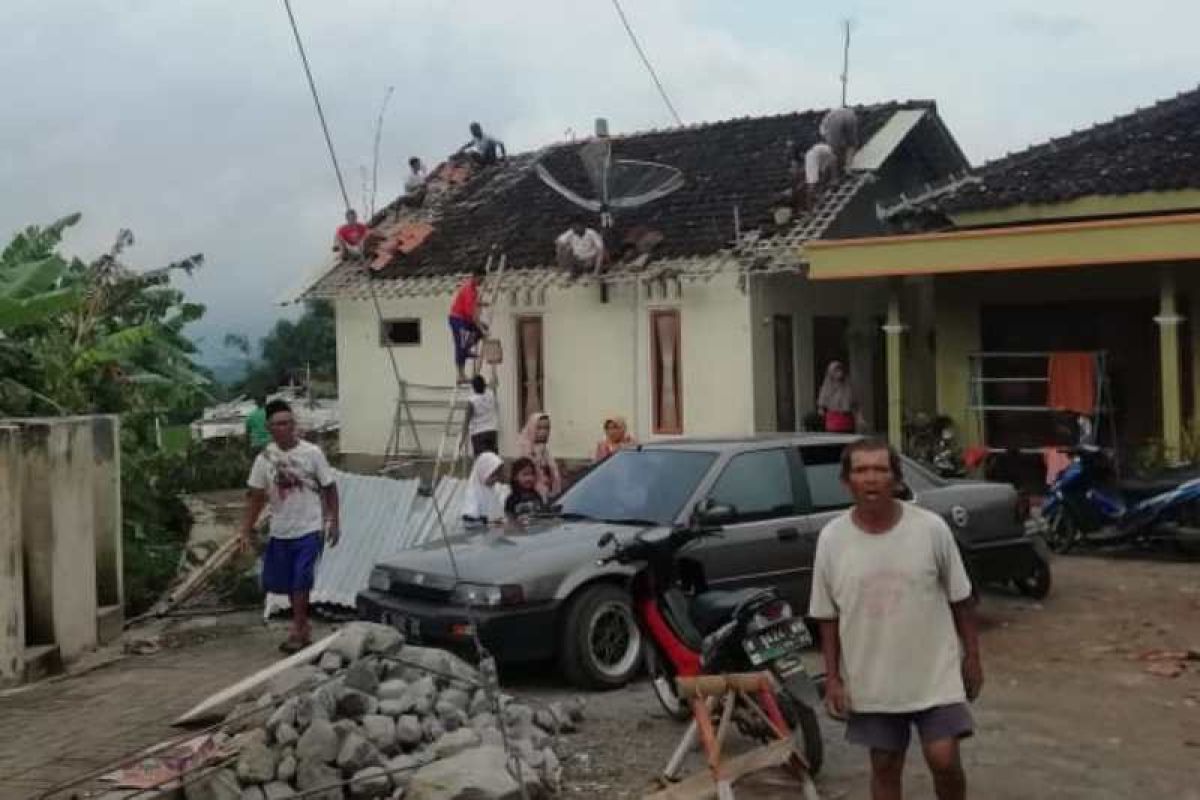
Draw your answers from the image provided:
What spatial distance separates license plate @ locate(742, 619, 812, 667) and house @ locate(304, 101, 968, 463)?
35.3 ft

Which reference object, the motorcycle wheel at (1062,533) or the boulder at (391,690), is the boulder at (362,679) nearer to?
the boulder at (391,690)

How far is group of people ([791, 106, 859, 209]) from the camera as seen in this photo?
1812 centimetres

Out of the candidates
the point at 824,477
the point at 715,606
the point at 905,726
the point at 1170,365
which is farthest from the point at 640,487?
the point at 1170,365

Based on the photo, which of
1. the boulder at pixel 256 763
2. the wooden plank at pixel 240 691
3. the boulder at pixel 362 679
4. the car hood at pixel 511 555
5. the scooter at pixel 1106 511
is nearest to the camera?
the boulder at pixel 256 763

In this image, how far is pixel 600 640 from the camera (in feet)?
26.3

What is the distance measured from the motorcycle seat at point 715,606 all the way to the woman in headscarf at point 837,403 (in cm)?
1057

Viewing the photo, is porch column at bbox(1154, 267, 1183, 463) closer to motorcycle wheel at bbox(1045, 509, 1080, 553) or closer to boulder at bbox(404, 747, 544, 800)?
motorcycle wheel at bbox(1045, 509, 1080, 553)

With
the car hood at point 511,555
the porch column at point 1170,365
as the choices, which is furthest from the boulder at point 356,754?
the porch column at point 1170,365

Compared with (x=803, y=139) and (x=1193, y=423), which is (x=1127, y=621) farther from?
(x=803, y=139)

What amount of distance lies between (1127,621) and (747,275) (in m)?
8.39

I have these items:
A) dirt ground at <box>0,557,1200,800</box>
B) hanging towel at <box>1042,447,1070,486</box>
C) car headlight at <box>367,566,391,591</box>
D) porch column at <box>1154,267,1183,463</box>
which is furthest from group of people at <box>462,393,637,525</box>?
porch column at <box>1154,267,1183,463</box>

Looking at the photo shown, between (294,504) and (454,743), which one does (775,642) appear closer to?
(454,743)

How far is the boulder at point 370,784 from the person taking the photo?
5.89 meters

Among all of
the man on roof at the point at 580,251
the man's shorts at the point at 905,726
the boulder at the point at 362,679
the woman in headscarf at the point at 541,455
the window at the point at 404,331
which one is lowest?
the boulder at the point at 362,679
